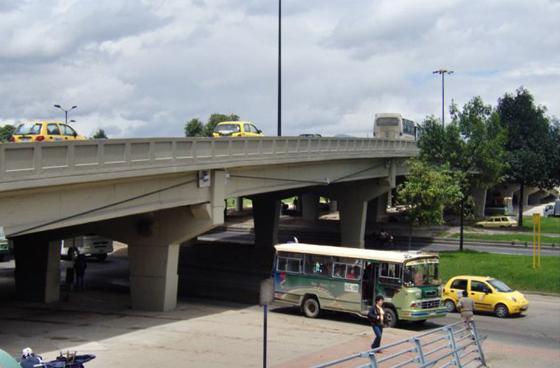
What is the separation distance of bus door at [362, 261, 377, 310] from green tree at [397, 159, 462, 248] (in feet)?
66.8

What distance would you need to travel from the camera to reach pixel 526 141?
6625 centimetres

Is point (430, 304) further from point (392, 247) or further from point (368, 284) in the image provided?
point (392, 247)

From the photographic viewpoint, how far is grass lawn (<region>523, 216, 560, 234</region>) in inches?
2312

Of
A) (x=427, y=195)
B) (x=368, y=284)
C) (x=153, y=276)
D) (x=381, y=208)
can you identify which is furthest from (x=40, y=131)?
(x=381, y=208)

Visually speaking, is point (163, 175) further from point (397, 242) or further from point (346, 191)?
point (397, 242)

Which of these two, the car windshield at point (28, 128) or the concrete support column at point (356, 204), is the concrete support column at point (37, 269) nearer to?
the car windshield at point (28, 128)

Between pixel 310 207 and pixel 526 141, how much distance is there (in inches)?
816

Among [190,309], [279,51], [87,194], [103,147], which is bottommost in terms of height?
[190,309]

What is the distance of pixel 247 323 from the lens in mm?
24203

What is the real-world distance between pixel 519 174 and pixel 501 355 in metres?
47.5

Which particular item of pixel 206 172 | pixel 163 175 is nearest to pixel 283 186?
pixel 206 172

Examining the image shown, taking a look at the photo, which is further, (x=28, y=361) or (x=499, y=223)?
(x=499, y=223)

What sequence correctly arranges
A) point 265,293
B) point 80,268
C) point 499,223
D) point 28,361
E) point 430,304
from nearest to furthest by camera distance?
point 28,361, point 265,293, point 430,304, point 80,268, point 499,223

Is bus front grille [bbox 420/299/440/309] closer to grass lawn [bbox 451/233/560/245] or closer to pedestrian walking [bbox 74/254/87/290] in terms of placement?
pedestrian walking [bbox 74/254/87/290]
